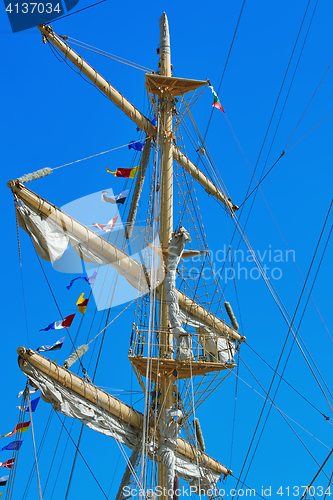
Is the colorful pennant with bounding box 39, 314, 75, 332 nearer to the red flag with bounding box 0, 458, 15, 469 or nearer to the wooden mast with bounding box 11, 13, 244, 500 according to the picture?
the wooden mast with bounding box 11, 13, 244, 500

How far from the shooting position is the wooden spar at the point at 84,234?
49.9ft

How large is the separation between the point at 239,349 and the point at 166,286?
165 inches

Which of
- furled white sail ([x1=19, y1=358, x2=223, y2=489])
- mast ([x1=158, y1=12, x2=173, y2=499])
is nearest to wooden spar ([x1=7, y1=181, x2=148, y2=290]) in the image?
mast ([x1=158, y1=12, x2=173, y2=499])

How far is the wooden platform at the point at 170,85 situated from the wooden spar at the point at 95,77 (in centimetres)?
89

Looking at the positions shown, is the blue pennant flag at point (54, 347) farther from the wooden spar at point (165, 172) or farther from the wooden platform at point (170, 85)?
the wooden platform at point (170, 85)

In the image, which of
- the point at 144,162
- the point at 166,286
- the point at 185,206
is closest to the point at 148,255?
the point at 166,286

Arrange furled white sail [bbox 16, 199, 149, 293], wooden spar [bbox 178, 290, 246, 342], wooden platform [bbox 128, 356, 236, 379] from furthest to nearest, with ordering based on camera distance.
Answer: wooden spar [bbox 178, 290, 246, 342], furled white sail [bbox 16, 199, 149, 293], wooden platform [bbox 128, 356, 236, 379]

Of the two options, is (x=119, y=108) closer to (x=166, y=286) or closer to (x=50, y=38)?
(x=50, y=38)

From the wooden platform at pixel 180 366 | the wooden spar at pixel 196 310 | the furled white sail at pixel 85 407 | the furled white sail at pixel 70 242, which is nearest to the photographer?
the wooden platform at pixel 180 366

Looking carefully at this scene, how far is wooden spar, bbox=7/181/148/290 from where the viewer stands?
49.9 feet

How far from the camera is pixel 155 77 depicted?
58.6 feet

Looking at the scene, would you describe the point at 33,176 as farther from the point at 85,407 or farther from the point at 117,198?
the point at 85,407

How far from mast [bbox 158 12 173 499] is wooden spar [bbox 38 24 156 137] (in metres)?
0.84

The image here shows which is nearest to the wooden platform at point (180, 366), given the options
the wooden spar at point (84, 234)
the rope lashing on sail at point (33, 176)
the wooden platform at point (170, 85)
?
the wooden spar at point (84, 234)
